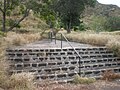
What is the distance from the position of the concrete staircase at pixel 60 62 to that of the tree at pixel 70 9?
16474mm

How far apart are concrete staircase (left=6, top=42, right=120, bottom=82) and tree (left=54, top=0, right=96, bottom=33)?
16.5m

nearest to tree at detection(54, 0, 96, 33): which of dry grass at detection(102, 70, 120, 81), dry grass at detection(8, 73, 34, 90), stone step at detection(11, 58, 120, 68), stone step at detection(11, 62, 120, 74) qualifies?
stone step at detection(11, 58, 120, 68)

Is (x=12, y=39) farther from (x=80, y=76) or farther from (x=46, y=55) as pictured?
(x=80, y=76)

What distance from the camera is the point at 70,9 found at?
96.4 ft

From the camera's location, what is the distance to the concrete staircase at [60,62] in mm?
9617

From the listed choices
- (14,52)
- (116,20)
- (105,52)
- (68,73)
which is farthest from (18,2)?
(116,20)

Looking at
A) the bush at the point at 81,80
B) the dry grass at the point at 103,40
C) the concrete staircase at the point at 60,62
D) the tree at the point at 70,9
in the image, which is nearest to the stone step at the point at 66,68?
the concrete staircase at the point at 60,62

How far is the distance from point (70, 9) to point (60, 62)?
19.4m

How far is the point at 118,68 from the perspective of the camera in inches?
440

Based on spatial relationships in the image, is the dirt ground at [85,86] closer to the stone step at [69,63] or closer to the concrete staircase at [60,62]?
the concrete staircase at [60,62]

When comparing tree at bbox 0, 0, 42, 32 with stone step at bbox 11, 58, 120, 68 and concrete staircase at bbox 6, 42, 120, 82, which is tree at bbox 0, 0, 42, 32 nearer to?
concrete staircase at bbox 6, 42, 120, 82

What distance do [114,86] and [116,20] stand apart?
4165 centimetres

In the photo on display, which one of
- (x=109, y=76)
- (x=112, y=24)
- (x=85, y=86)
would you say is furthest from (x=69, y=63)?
(x=112, y=24)

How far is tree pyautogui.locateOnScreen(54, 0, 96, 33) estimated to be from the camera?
95.6 ft
